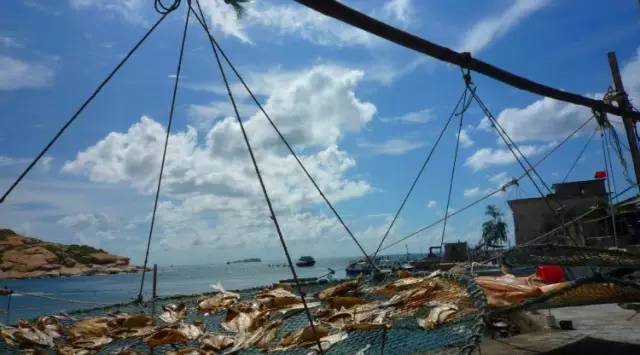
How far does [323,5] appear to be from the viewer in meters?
4.40

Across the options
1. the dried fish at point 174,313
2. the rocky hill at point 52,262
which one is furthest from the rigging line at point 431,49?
the rocky hill at point 52,262

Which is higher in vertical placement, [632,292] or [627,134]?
[627,134]

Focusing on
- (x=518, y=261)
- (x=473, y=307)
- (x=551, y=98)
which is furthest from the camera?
(x=551, y=98)

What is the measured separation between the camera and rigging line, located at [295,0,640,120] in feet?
15.0

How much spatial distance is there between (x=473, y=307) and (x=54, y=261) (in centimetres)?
18783

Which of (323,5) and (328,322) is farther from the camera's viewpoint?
(328,322)

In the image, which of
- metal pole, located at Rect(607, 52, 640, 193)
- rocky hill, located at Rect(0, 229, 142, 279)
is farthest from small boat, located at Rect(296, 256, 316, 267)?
metal pole, located at Rect(607, 52, 640, 193)

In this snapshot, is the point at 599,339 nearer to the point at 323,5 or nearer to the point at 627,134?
the point at 323,5

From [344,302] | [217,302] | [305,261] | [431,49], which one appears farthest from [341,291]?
[305,261]

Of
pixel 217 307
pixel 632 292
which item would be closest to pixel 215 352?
pixel 217 307

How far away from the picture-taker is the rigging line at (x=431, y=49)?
4.57 m

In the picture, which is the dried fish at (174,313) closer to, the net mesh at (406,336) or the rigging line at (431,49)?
the net mesh at (406,336)

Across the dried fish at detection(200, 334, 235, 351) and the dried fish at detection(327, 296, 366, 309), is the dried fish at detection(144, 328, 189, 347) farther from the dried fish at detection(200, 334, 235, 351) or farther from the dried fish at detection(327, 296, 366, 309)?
the dried fish at detection(327, 296, 366, 309)

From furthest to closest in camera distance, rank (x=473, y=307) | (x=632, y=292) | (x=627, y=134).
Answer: (x=627, y=134), (x=632, y=292), (x=473, y=307)
